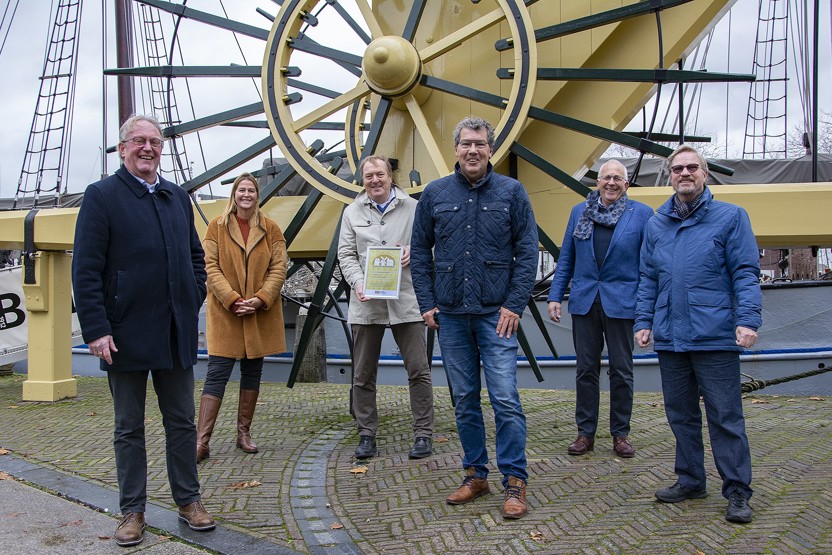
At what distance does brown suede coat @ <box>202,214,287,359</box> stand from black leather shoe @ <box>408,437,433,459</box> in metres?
1.09

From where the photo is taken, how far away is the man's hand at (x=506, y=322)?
11.1 ft

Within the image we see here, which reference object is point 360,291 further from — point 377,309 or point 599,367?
point 599,367

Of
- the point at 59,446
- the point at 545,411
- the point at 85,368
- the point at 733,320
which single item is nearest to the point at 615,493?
the point at 733,320

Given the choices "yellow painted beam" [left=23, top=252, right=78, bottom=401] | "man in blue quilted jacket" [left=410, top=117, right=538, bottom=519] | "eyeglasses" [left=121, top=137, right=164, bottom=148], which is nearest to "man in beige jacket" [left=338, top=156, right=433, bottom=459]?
"man in blue quilted jacket" [left=410, top=117, right=538, bottom=519]

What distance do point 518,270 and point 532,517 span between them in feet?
3.78

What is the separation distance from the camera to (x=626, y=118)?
18.3 ft

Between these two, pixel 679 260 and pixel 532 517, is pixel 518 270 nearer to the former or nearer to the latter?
pixel 679 260

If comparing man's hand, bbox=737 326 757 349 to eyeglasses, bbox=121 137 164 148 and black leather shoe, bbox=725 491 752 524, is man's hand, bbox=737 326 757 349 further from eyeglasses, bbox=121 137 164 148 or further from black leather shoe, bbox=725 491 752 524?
eyeglasses, bbox=121 137 164 148

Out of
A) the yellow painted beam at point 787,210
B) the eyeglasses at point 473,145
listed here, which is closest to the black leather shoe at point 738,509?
the eyeglasses at point 473,145

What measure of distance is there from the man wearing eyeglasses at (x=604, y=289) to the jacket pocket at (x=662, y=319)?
27.1 inches

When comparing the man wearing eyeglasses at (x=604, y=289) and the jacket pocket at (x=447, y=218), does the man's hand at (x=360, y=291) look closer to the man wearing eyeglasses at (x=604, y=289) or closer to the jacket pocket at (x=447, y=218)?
the jacket pocket at (x=447, y=218)

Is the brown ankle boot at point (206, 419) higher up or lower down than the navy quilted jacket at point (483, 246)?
lower down

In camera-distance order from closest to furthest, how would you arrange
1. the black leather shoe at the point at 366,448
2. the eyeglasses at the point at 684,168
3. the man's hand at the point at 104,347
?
the man's hand at the point at 104,347
the eyeglasses at the point at 684,168
the black leather shoe at the point at 366,448

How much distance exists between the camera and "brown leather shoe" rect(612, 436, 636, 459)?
4309 mm
